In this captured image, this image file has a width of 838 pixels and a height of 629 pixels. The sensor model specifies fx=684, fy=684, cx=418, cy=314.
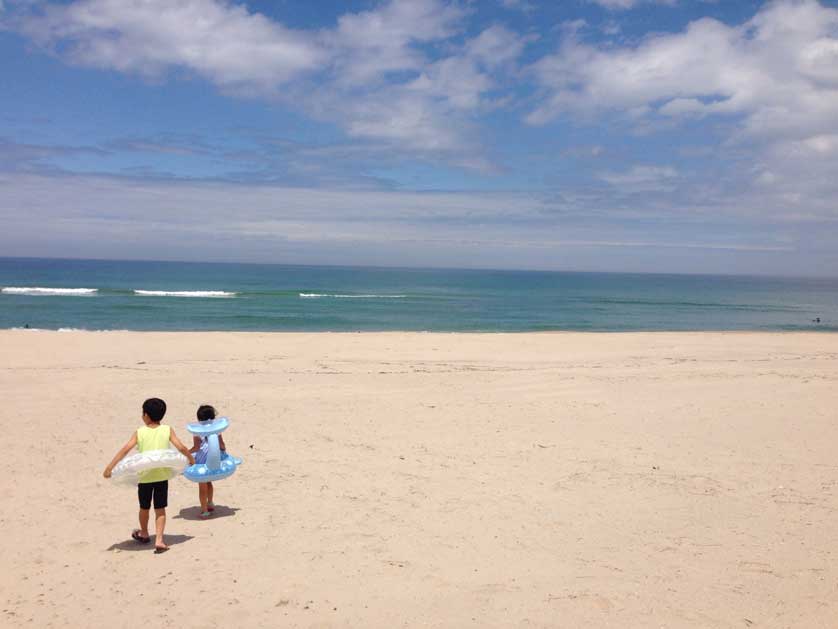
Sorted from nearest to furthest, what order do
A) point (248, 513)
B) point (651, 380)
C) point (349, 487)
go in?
1. point (248, 513)
2. point (349, 487)
3. point (651, 380)

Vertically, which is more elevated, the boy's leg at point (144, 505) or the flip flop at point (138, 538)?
the boy's leg at point (144, 505)

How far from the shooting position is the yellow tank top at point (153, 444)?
17.2 feet

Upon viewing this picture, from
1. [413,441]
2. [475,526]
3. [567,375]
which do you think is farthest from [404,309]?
[475,526]

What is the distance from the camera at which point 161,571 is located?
16.4 ft

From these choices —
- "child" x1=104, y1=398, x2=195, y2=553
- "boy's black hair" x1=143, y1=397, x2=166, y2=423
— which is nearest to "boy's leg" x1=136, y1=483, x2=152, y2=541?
"child" x1=104, y1=398, x2=195, y2=553

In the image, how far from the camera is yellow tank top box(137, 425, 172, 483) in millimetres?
5238

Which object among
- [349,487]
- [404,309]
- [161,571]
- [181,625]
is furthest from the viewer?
[404,309]

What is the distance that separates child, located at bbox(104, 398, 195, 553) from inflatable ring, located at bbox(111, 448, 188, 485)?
0.15 feet

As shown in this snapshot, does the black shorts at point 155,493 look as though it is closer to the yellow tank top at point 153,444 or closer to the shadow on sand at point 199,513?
the yellow tank top at point 153,444

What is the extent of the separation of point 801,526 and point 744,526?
1.69 ft

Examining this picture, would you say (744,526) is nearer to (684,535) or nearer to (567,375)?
(684,535)

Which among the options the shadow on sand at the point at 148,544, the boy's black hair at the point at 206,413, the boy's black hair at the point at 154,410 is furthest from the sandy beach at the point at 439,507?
the boy's black hair at the point at 154,410

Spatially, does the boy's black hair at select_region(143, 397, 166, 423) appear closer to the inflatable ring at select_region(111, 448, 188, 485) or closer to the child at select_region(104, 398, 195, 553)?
the child at select_region(104, 398, 195, 553)

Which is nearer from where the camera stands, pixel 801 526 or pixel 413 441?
pixel 801 526
